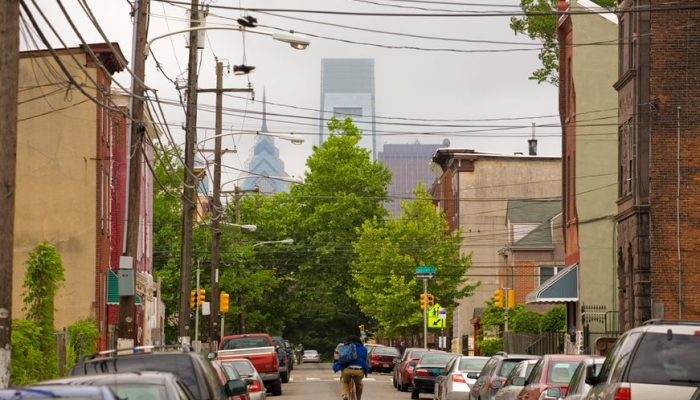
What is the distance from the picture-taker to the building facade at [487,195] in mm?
93625

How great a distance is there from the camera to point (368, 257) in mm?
82062

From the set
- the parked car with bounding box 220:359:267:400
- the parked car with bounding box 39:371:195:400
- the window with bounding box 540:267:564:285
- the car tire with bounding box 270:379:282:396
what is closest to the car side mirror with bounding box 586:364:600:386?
the parked car with bounding box 39:371:195:400

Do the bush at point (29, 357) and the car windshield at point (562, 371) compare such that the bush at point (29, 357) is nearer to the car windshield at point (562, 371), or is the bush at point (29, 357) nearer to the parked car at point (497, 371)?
the parked car at point (497, 371)

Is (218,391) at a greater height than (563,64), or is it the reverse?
(563,64)

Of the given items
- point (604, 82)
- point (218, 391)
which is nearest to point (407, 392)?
point (604, 82)

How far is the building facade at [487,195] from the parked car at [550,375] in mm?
70366

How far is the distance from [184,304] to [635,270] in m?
12.7

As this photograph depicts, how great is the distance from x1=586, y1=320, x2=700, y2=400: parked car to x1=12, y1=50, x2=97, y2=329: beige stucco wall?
33.8 metres

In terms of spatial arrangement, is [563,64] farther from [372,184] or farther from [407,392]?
[372,184]

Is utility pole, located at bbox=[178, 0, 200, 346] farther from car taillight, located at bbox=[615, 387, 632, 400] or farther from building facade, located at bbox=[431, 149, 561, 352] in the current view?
building facade, located at bbox=[431, 149, 561, 352]

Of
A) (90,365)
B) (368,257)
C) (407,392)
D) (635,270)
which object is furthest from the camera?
(368,257)

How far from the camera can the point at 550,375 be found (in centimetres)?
2247

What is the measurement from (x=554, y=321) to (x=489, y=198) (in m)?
35.3

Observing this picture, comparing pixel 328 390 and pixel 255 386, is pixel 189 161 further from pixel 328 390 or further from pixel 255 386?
pixel 328 390
